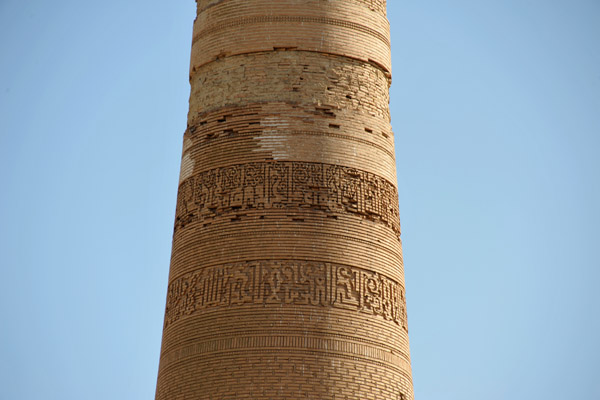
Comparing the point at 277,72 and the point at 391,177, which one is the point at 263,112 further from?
the point at 391,177

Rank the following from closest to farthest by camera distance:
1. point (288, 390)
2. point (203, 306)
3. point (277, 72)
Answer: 1. point (288, 390)
2. point (203, 306)
3. point (277, 72)

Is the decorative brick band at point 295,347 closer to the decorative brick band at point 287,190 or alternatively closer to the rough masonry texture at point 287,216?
the rough masonry texture at point 287,216

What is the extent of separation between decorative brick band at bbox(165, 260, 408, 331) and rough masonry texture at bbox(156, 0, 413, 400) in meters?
0.01

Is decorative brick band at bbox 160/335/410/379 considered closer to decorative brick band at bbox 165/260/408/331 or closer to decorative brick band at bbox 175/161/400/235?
decorative brick band at bbox 165/260/408/331

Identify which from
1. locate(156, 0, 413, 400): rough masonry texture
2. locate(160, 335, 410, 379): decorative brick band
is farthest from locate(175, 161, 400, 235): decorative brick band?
locate(160, 335, 410, 379): decorative brick band

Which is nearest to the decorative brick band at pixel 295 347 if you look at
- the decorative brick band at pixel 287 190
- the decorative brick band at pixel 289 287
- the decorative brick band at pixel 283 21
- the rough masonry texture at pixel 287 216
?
the rough masonry texture at pixel 287 216

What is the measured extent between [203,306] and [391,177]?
233 cm

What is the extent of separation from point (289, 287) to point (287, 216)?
68cm

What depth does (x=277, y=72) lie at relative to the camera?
9875mm

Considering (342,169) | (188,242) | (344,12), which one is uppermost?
(344,12)

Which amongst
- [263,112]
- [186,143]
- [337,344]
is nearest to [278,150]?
[263,112]

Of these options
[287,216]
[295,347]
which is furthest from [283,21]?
[295,347]

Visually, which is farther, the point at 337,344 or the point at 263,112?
the point at 263,112

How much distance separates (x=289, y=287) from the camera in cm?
900
